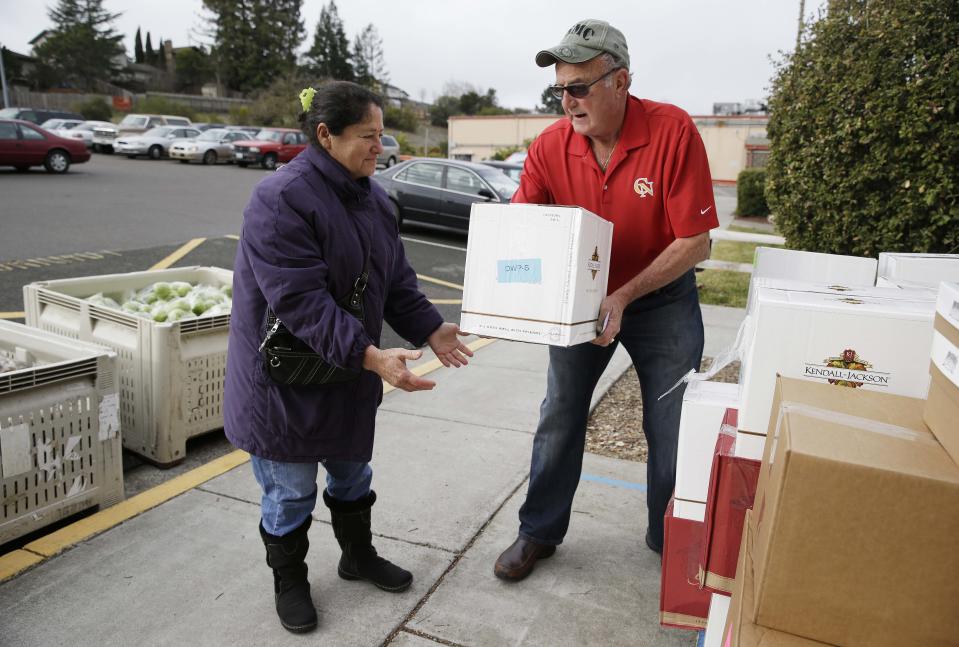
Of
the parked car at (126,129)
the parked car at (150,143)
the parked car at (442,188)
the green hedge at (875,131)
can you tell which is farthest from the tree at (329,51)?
the green hedge at (875,131)

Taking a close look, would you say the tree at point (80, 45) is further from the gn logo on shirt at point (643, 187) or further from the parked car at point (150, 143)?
the gn logo on shirt at point (643, 187)

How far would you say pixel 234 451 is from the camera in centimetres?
386

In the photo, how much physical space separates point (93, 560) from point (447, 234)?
1046 cm

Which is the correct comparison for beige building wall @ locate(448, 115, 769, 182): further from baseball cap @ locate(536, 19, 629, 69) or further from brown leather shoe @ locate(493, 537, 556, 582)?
brown leather shoe @ locate(493, 537, 556, 582)

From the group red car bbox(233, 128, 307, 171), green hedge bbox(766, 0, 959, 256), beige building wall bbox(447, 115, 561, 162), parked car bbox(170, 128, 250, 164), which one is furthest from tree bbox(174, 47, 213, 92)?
green hedge bbox(766, 0, 959, 256)

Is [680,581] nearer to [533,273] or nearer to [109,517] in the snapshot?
[533,273]

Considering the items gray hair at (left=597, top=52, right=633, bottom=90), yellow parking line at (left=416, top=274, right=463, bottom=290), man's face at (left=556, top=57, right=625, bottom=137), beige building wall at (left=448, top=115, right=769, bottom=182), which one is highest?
beige building wall at (left=448, top=115, right=769, bottom=182)

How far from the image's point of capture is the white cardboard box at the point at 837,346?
1.65 m

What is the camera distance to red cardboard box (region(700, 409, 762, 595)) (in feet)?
5.67

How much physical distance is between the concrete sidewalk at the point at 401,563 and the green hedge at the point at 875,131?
3.01 metres

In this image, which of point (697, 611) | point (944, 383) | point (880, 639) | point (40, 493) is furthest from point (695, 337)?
point (40, 493)

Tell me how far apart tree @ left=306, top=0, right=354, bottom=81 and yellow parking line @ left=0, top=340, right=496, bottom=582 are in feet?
227

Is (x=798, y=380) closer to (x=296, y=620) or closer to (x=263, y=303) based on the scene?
(x=263, y=303)

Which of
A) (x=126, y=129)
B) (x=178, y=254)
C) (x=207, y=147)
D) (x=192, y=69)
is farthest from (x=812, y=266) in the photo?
(x=192, y=69)
